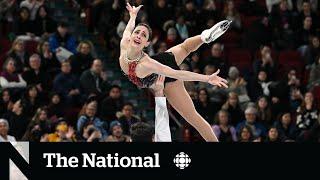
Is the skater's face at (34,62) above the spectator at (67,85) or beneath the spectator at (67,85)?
above

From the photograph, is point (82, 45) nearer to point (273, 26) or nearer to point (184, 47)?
point (273, 26)

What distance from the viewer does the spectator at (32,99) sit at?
14.6 meters

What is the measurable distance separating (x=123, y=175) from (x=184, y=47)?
3181 millimetres

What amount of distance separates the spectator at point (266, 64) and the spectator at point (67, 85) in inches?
129

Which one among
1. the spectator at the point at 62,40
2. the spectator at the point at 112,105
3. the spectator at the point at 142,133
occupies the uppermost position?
the spectator at the point at 62,40

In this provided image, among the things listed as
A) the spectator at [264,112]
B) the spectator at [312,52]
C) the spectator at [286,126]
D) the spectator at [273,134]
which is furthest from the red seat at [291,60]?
the spectator at [273,134]

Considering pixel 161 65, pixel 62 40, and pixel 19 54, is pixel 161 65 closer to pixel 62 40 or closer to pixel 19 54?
pixel 19 54

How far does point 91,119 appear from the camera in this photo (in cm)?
1408

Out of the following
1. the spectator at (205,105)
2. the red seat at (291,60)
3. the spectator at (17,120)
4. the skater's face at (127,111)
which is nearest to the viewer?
the spectator at (17,120)

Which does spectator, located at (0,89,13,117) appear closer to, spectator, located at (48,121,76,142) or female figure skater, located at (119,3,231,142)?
spectator, located at (48,121,76,142)

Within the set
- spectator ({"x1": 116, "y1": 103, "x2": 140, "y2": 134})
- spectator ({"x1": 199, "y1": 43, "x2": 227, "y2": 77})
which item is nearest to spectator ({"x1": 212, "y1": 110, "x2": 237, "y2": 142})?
spectator ({"x1": 116, "y1": 103, "x2": 140, "y2": 134})

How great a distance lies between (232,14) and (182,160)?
10.9 m

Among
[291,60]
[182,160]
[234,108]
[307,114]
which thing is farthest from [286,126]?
[182,160]

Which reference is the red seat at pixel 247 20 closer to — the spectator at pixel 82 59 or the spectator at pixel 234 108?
the spectator at pixel 234 108
